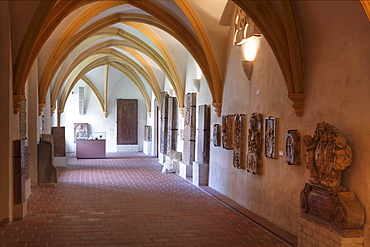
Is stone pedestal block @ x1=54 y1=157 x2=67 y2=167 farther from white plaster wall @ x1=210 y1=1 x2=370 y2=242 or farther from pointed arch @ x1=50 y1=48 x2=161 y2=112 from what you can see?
white plaster wall @ x1=210 y1=1 x2=370 y2=242

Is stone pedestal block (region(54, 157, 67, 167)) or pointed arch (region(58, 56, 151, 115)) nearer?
stone pedestal block (region(54, 157, 67, 167))

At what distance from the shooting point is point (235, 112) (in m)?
9.16

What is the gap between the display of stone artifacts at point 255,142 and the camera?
25.2 ft

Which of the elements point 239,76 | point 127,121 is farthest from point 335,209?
point 127,121

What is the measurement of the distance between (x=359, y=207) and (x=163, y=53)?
10079mm

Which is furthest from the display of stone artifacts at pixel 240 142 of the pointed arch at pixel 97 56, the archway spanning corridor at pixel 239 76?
the pointed arch at pixel 97 56

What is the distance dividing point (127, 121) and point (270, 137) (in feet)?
56.7

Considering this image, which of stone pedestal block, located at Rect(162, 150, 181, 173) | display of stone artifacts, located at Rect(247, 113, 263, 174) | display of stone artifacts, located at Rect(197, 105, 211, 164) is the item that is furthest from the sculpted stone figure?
stone pedestal block, located at Rect(162, 150, 181, 173)

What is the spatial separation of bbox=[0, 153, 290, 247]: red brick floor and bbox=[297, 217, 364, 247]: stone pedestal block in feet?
1.77

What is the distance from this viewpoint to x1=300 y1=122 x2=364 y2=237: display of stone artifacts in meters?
4.77

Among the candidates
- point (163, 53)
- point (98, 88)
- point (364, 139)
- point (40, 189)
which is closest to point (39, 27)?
point (40, 189)

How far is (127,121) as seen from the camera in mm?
23719

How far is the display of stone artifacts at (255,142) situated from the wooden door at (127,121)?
16.2 metres

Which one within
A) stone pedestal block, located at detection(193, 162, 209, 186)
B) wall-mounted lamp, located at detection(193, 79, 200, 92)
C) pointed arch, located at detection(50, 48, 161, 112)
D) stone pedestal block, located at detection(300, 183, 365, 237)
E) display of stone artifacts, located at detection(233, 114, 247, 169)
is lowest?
stone pedestal block, located at detection(193, 162, 209, 186)
